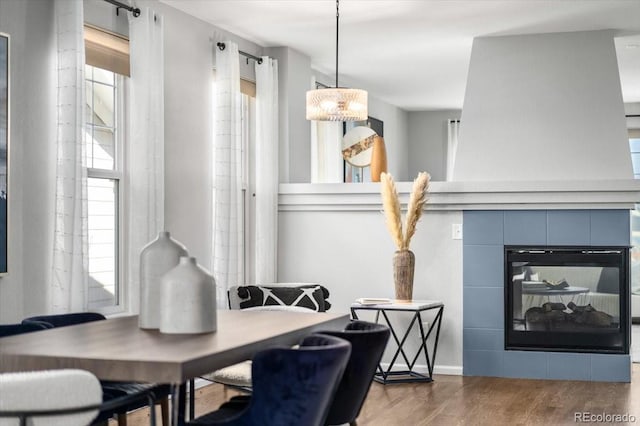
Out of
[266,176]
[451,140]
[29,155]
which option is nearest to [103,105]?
[29,155]

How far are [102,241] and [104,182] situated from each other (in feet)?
1.14

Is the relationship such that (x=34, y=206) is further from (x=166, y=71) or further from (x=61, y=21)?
(x=166, y=71)

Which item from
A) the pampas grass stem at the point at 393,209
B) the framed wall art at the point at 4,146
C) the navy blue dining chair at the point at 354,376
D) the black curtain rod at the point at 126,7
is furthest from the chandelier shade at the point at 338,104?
the navy blue dining chair at the point at 354,376

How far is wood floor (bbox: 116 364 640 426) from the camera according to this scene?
490 centimetres

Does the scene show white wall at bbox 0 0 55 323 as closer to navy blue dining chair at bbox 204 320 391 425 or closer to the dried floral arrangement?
navy blue dining chair at bbox 204 320 391 425

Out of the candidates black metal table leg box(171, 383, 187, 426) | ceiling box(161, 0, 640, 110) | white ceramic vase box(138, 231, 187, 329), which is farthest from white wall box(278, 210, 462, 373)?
black metal table leg box(171, 383, 187, 426)

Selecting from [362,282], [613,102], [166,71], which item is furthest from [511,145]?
[166,71]

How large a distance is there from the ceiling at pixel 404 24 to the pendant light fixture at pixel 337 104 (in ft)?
1.34

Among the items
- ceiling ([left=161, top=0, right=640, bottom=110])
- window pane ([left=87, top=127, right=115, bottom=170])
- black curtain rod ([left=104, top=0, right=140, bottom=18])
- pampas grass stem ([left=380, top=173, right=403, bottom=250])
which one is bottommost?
pampas grass stem ([left=380, top=173, right=403, bottom=250])

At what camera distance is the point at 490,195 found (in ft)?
20.7

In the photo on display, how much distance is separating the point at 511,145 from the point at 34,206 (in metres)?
3.65

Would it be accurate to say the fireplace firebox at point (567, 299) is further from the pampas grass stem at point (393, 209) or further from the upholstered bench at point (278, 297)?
the upholstered bench at point (278, 297)

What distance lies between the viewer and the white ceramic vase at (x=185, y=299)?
302 cm

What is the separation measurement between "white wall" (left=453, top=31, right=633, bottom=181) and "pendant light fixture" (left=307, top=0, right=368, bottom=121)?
124cm
